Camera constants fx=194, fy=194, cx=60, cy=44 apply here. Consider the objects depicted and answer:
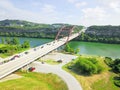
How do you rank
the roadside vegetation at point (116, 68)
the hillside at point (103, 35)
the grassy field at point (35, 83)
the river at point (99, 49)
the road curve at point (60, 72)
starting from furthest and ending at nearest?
the hillside at point (103, 35)
the river at point (99, 49)
the roadside vegetation at point (116, 68)
the road curve at point (60, 72)
the grassy field at point (35, 83)

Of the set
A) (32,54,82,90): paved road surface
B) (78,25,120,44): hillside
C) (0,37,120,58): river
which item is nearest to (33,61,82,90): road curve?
(32,54,82,90): paved road surface

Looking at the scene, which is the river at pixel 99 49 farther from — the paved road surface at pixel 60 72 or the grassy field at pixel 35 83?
the grassy field at pixel 35 83

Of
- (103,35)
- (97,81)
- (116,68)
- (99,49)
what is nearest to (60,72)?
(97,81)

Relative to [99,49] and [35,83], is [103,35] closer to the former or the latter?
[99,49]

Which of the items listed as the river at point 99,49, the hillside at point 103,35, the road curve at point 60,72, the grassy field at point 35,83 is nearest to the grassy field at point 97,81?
the road curve at point 60,72

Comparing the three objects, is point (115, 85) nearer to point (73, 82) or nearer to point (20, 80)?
point (73, 82)

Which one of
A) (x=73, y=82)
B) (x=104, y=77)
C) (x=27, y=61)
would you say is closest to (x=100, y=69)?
(x=104, y=77)
